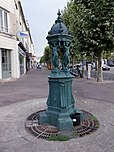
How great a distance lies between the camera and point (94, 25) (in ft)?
41.1

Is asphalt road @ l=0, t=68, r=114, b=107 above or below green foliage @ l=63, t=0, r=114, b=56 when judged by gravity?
below

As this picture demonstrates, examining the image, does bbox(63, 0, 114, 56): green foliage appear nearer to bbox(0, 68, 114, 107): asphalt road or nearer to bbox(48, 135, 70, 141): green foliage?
bbox(0, 68, 114, 107): asphalt road

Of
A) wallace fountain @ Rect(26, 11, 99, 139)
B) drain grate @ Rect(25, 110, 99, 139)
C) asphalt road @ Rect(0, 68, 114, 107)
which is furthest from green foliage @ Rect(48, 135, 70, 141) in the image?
asphalt road @ Rect(0, 68, 114, 107)

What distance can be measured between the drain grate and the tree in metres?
8.31

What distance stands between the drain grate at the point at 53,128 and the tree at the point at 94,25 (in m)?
8.31

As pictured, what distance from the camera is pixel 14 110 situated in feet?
21.5

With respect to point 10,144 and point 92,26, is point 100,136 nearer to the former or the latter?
point 10,144

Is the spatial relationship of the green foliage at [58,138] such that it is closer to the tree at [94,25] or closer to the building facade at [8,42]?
the tree at [94,25]

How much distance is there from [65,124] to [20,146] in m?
1.31

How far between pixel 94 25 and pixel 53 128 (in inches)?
373

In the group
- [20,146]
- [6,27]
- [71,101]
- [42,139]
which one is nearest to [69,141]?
[42,139]

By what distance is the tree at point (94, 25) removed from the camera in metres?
12.0

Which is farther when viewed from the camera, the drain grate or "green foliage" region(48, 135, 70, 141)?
the drain grate

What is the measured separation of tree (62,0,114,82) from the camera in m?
12.0
